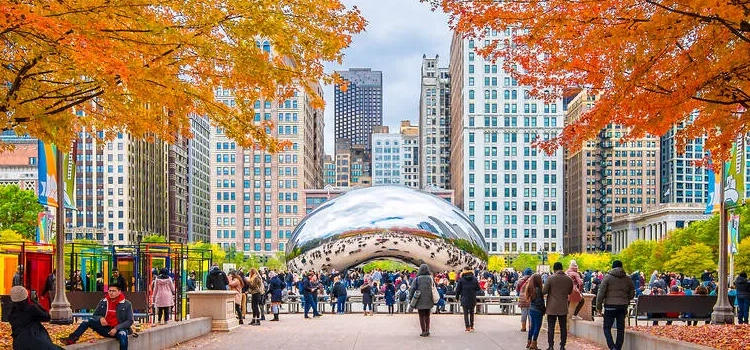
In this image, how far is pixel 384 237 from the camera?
53062 mm

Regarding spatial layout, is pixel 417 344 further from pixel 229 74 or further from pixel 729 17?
pixel 729 17

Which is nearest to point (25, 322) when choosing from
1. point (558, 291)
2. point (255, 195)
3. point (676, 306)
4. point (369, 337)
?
point (558, 291)

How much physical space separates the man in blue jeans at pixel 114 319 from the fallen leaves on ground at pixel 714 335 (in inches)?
350

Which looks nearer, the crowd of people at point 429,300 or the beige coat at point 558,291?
the crowd of people at point 429,300

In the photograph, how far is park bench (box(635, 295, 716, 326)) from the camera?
63.4 ft

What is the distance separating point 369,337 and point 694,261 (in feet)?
212

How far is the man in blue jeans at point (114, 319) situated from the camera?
1388 cm

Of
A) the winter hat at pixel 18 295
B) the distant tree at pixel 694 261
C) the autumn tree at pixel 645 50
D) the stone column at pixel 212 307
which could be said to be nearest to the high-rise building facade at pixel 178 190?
the distant tree at pixel 694 261

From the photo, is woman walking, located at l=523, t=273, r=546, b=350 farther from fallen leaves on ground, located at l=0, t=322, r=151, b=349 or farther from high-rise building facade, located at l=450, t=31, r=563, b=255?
high-rise building facade, located at l=450, t=31, r=563, b=255

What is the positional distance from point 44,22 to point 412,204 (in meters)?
46.7

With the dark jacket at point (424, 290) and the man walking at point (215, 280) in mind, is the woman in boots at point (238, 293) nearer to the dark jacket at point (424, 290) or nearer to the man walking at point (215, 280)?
the man walking at point (215, 280)

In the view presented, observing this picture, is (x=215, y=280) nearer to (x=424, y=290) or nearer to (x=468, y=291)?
(x=424, y=290)

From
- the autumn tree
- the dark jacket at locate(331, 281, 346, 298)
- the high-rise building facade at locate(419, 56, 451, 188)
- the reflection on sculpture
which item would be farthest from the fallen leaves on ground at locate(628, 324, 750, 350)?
the high-rise building facade at locate(419, 56, 451, 188)

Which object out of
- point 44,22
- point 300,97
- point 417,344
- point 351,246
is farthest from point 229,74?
point 300,97
